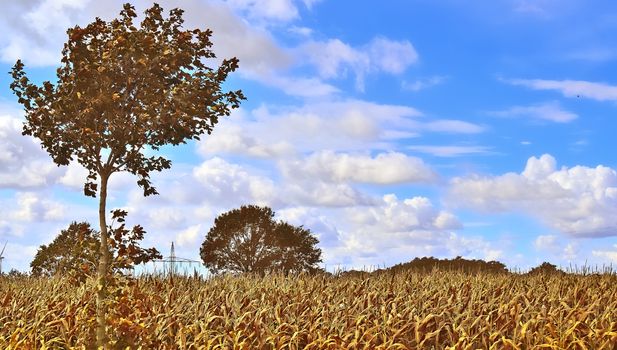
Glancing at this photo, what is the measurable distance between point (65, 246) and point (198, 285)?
11051 millimetres

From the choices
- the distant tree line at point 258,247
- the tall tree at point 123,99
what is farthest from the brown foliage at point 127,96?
the distant tree line at point 258,247

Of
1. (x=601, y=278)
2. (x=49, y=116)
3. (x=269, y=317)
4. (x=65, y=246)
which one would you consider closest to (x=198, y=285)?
(x=269, y=317)

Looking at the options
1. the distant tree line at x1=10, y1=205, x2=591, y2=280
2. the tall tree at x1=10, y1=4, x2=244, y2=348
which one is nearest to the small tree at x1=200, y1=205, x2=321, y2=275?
the distant tree line at x1=10, y1=205, x2=591, y2=280

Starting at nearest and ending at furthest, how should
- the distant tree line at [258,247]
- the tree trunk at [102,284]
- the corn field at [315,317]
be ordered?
the tree trunk at [102,284] < the corn field at [315,317] < the distant tree line at [258,247]

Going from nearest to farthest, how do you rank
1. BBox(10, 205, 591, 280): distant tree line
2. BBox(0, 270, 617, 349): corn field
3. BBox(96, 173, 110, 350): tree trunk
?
1. BBox(96, 173, 110, 350): tree trunk
2. BBox(0, 270, 617, 349): corn field
3. BBox(10, 205, 591, 280): distant tree line

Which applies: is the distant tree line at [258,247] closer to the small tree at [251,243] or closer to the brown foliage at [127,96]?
the small tree at [251,243]

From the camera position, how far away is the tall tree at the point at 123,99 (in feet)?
27.3

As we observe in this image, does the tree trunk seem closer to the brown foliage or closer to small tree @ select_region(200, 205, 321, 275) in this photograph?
the brown foliage

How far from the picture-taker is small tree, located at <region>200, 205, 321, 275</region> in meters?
25.4

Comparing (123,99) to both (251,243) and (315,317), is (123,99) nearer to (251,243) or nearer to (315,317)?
(315,317)

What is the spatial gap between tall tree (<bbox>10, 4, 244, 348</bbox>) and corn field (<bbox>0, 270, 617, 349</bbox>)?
1161 mm

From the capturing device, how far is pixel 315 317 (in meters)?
10.0

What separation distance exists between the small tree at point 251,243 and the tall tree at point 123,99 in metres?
16.7

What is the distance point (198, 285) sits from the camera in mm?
13523
